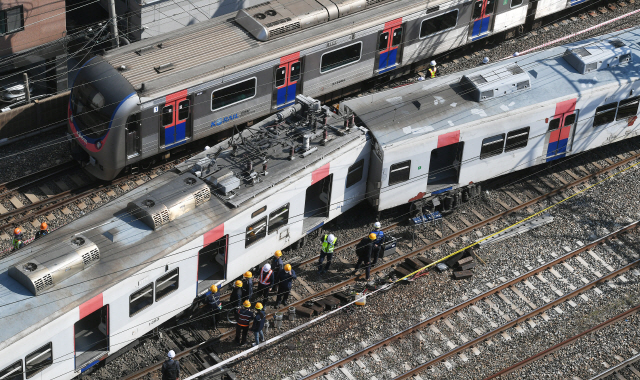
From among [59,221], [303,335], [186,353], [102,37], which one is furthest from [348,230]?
[102,37]

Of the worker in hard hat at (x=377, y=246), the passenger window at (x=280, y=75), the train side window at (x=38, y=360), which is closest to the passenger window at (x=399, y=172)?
the worker in hard hat at (x=377, y=246)

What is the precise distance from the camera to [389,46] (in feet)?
107

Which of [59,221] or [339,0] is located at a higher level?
[339,0]

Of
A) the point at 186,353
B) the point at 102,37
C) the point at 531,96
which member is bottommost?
the point at 186,353

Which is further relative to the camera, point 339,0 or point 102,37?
point 102,37

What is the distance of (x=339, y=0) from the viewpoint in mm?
31484

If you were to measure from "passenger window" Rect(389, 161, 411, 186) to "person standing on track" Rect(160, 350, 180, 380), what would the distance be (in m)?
8.66

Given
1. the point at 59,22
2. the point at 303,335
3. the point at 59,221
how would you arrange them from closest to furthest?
the point at 303,335 → the point at 59,221 → the point at 59,22

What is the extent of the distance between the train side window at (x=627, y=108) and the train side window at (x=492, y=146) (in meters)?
4.63

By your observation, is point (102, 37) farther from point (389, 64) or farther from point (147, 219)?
point (147, 219)

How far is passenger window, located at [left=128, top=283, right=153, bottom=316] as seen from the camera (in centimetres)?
2203

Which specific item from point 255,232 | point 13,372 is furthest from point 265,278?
point 13,372

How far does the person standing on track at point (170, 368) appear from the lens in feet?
72.0

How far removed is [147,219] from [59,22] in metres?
13.8
